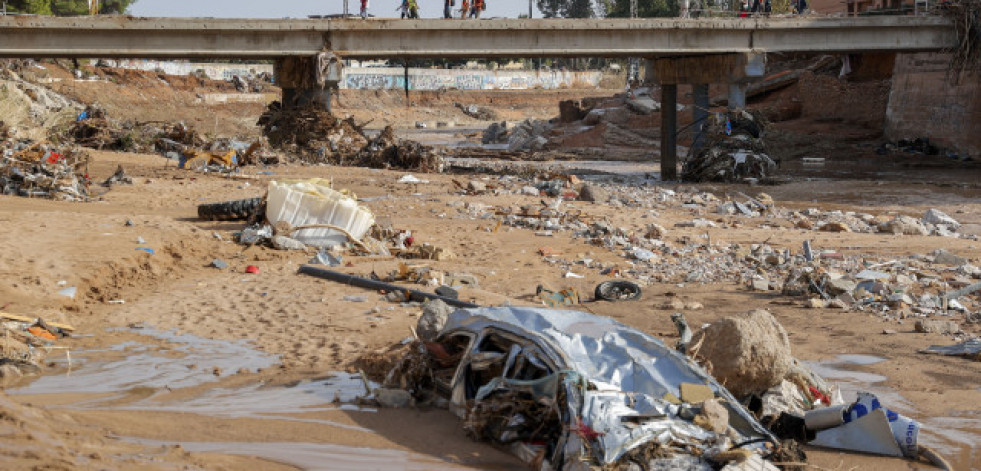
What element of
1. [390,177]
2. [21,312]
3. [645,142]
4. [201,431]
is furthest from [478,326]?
[645,142]

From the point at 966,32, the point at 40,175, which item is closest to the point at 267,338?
the point at 40,175

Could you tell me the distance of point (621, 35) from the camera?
30.3 metres

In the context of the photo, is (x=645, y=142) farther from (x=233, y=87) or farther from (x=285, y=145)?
(x=233, y=87)

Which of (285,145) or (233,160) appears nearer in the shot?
(233,160)

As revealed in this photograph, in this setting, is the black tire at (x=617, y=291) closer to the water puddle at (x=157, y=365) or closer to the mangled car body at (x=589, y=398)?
the water puddle at (x=157, y=365)

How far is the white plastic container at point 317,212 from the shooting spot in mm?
16000

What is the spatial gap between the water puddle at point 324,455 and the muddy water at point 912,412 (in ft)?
12.9

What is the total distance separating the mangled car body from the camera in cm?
621

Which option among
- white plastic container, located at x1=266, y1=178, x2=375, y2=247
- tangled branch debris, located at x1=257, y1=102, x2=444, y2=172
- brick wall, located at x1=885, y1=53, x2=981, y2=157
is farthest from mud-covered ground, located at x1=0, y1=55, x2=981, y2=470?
brick wall, located at x1=885, y1=53, x2=981, y2=157

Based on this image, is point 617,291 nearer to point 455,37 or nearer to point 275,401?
point 275,401

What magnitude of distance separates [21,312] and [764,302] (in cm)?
908

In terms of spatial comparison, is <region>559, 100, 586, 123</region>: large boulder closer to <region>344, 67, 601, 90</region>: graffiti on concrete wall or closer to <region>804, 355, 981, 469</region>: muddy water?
<region>344, 67, 601, 90</region>: graffiti on concrete wall

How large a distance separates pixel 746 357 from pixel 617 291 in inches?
217

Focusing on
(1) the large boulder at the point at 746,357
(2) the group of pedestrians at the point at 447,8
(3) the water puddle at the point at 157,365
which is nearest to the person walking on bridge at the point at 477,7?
(2) the group of pedestrians at the point at 447,8
